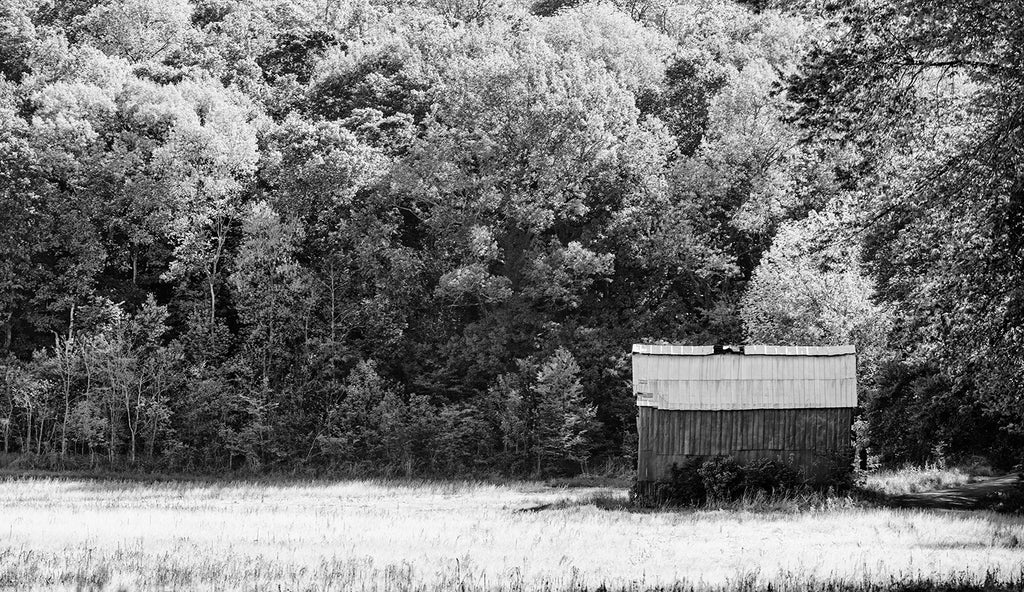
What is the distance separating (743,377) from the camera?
27891 mm

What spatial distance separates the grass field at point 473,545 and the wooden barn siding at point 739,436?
6.32ft

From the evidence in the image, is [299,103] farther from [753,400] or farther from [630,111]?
[753,400]

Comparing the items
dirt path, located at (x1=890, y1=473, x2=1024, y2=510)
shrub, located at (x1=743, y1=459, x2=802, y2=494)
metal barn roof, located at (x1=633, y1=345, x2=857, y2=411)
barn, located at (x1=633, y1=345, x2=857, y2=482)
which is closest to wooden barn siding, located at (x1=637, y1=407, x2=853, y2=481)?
barn, located at (x1=633, y1=345, x2=857, y2=482)

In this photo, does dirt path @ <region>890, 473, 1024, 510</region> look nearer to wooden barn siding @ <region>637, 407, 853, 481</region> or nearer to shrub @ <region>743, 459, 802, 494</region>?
wooden barn siding @ <region>637, 407, 853, 481</region>

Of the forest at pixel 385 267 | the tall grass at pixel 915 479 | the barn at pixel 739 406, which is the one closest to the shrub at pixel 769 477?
the barn at pixel 739 406

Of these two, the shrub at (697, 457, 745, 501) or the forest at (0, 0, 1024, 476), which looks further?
the forest at (0, 0, 1024, 476)

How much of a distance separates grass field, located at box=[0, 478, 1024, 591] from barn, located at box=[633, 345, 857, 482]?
91.7 inches

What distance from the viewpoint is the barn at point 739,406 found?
27.5m

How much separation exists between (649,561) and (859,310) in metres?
23.7

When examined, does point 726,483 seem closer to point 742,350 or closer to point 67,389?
point 742,350

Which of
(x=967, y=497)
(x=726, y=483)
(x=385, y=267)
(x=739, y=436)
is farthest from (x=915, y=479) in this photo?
(x=385, y=267)

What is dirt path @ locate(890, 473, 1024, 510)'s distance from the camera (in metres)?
26.8

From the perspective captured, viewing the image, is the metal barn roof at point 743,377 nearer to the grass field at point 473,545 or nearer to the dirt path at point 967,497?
the dirt path at point 967,497

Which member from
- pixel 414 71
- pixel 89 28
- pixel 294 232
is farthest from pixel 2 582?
pixel 89 28
